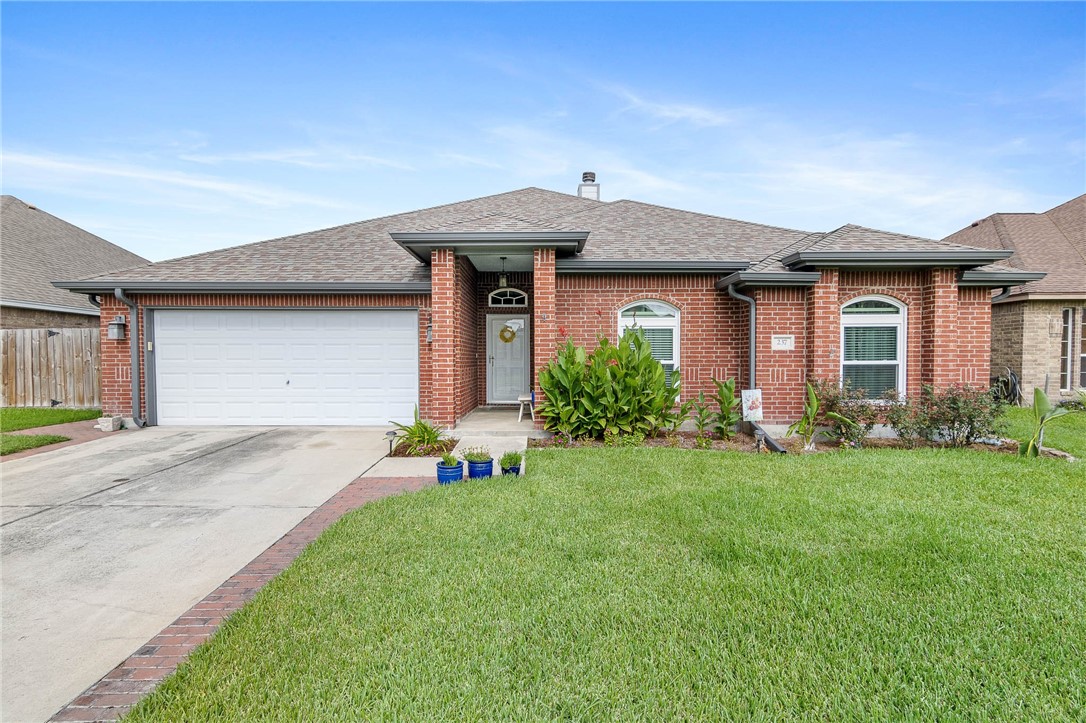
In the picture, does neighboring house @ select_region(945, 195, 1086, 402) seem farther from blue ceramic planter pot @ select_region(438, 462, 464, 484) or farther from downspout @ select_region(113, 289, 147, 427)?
downspout @ select_region(113, 289, 147, 427)

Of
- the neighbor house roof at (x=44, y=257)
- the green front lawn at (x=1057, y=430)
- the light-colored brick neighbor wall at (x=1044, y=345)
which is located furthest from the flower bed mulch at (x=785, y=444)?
the neighbor house roof at (x=44, y=257)

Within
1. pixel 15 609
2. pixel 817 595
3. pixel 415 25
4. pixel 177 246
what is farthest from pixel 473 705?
pixel 177 246

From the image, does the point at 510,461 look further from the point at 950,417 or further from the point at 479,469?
the point at 950,417

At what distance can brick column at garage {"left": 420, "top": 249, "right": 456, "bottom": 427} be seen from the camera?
27.8ft

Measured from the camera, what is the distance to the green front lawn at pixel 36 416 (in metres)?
9.56

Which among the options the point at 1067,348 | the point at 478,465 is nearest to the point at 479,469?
the point at 478,465

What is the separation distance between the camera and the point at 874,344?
862 centimetres

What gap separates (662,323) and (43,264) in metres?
19.1

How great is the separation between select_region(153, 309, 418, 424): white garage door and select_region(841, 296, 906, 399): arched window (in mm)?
7971

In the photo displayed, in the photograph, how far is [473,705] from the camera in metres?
2.11

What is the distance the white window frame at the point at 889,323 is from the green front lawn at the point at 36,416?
15342 millimetres

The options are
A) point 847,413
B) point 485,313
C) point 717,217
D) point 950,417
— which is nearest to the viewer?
point 950,417

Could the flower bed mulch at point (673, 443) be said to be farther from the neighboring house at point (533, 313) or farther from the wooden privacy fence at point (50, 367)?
the wooden privacy fence at point (50, 367)

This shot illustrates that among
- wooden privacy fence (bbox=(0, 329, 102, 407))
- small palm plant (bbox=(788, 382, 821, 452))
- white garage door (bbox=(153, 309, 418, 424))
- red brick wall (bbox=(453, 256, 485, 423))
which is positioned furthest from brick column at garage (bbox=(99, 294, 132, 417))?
small palm plant (bbox=(788, 382, 821, 452))
